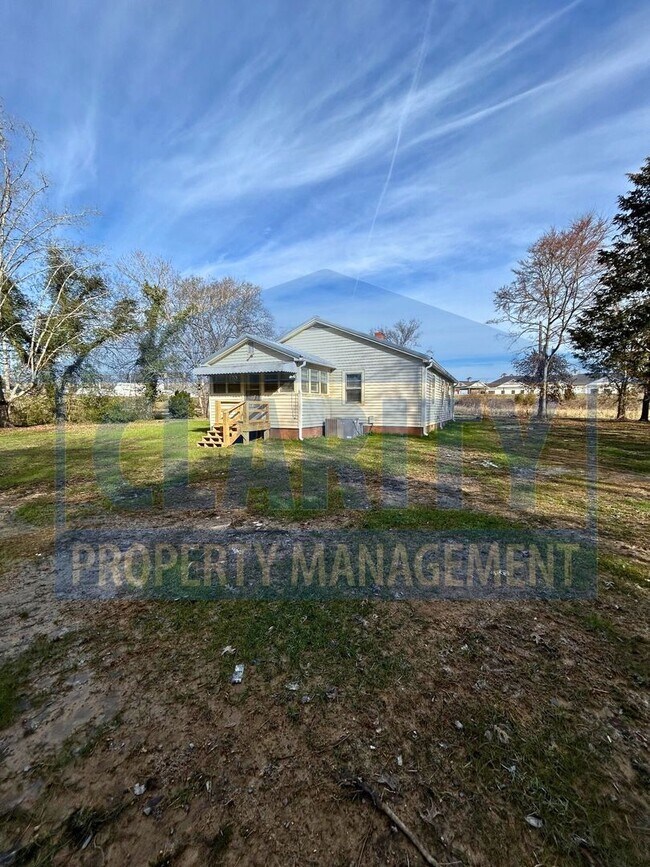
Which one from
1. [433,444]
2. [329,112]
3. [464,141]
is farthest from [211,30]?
[433,444]

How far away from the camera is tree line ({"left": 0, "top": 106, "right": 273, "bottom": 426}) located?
1600 cm

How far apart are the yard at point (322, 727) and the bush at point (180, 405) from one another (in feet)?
65.1

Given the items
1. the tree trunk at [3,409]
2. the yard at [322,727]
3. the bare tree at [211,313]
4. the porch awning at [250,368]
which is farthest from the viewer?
the bare tree at [211,313]

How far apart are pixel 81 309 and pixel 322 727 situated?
23071mm

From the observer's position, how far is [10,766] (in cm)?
171

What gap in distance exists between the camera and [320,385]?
14.3 meters

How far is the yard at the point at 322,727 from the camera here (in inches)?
55.9

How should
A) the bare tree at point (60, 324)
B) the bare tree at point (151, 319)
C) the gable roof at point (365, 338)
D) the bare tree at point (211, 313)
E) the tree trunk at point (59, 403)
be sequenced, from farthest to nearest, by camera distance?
1. the bare tree at point (211, 313)
2. the bare tree at point (151, 319)
3. the tree trunk at point (59, 403)
4. the bare tree at point (60, 324)
5. the gable roof at point (365, 338)

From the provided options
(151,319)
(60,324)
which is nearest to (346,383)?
(151,319)

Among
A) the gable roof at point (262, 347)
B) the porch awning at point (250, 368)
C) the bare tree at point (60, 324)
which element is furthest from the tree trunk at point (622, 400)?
the bare tree at point (60, 324)

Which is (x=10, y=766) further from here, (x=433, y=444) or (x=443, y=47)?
(x=443, y=47)

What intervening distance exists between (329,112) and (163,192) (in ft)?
24.1

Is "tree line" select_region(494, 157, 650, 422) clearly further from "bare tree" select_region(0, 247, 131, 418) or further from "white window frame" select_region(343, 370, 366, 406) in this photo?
"bare tree" select_region(0, 247, 131, 418)

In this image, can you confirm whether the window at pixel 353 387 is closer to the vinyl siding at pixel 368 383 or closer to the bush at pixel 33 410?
the vinyl siding at pixel 368 383
